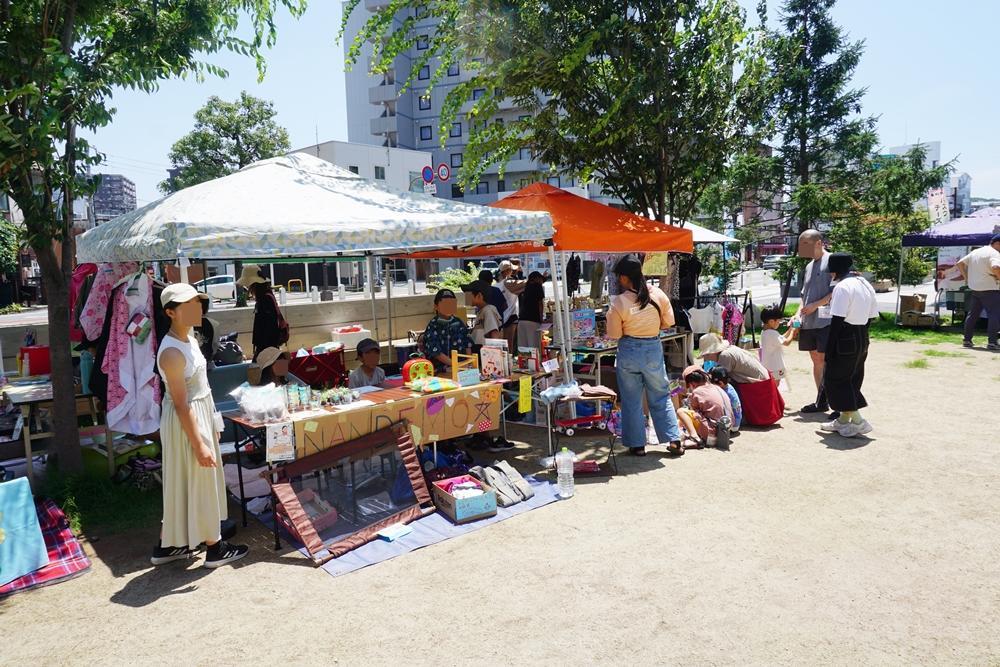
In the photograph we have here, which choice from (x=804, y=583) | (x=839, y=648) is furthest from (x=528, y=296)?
(x=839, y=648)

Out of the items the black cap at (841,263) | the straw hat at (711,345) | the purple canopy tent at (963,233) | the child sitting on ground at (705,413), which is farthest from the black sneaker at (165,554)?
the purple canopy tent at (963,233)

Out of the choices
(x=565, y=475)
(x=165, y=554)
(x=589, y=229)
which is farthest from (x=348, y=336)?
(x=165, y=554)

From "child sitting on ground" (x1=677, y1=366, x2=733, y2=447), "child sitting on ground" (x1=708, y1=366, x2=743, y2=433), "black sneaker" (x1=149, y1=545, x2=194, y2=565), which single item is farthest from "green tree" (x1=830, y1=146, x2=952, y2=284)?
"black sneaker" (x1=149, y1=545, x2=194, y2=565)

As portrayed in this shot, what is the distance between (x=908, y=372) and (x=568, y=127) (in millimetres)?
6279

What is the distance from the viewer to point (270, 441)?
446cm

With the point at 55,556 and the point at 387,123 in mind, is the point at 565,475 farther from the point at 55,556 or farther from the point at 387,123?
the point at 387,123

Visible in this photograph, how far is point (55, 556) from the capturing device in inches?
173

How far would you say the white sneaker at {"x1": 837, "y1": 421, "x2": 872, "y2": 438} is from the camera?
6.64 metres

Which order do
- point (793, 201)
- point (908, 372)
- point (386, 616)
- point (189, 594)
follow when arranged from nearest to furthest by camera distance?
point (386, 616) → point (189, 594) → point (908, 372) → point (793, 201)

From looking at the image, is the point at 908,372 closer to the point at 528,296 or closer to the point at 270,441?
the point at 528,296

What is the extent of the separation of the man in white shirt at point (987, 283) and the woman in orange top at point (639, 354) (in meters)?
8.61

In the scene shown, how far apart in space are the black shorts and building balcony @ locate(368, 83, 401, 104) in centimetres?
4805

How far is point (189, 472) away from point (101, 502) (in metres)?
1.97

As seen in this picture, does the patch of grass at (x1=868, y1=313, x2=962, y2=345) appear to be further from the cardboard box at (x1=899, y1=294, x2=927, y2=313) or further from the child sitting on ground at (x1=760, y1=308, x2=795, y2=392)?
the child sitting on ground at (x1=760, y1=308, x2=795, y2=392)
